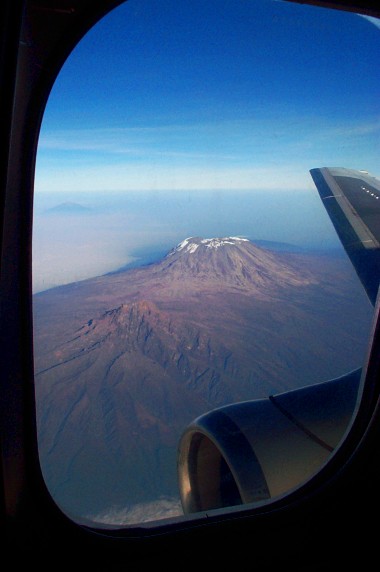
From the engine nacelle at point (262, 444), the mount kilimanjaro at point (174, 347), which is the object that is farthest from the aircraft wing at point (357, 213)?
the mount kilimanjaro at point (174, 347)

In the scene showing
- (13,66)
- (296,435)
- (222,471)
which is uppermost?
(13,66)

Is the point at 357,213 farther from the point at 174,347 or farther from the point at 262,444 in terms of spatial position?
the point at 174,347

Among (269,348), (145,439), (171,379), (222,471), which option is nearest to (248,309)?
(269,348)

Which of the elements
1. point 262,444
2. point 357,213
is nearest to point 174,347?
point 357,213

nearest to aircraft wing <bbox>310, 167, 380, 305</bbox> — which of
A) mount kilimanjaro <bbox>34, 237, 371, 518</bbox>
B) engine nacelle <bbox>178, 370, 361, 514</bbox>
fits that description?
engine nacelle <bbox>178, 370, 361, 514</bbox>

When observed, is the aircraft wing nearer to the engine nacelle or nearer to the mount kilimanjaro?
the engine nacelle

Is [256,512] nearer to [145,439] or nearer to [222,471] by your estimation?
[222,471]

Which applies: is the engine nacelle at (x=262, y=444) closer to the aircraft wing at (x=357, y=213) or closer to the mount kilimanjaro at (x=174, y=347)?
the aircraft wing at (x=357, y=213)
